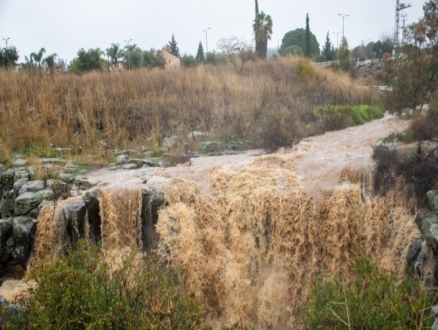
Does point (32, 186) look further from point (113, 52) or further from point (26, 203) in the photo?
point (113, 52)

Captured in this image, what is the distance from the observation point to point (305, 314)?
4.83 metres

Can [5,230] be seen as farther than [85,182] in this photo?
No

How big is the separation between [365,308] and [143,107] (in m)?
10.5

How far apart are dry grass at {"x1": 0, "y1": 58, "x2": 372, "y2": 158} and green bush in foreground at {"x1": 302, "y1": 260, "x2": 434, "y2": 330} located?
21.9 feet

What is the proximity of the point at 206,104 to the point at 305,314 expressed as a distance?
10.0 metres

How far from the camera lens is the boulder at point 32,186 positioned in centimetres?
835

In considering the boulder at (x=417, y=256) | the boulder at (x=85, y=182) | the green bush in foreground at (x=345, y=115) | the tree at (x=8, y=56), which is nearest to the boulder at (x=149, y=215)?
the boulder at (x=85, y=182)

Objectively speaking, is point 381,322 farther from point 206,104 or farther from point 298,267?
point 206,104

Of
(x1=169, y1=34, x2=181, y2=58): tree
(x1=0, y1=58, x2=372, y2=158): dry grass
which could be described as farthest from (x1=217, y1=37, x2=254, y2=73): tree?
(x1=169, y1=34, x2=181, y2=58): tree

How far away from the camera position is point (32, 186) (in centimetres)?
844

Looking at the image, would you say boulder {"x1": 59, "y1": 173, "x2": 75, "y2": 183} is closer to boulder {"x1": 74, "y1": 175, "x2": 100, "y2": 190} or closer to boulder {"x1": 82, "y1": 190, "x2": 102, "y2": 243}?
boulder {"x1": 74, "y1": 175, "x2": 100, "y2": 190}

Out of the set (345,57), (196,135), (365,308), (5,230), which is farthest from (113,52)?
(365,308)

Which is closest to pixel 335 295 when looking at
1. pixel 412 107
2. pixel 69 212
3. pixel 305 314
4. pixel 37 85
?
pixel 305 314

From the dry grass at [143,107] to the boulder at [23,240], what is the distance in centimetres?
309
